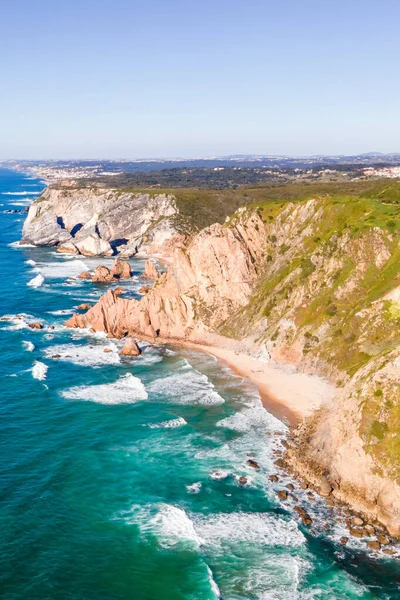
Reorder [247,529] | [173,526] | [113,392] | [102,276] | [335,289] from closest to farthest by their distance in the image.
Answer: [247,529]
[173,526]
[113,392]
[335,289]
[102,276]

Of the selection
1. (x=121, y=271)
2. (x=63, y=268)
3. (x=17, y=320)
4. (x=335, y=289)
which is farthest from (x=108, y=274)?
(x=335, y=289)

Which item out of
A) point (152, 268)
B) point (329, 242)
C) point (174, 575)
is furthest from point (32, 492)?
point (152, 268)

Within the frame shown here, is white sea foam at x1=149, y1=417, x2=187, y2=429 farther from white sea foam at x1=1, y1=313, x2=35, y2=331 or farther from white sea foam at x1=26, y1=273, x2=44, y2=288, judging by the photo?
white sea foam at x1=26, y1=273, x2=44, y2=288

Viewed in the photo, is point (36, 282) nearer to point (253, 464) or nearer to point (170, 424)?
point (170, 424)

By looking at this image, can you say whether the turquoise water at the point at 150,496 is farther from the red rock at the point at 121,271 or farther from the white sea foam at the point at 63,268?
the white sea foam at the point at 63,268

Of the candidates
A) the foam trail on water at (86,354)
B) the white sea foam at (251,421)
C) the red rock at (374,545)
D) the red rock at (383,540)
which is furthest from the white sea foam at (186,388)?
the red rock at (374,545)

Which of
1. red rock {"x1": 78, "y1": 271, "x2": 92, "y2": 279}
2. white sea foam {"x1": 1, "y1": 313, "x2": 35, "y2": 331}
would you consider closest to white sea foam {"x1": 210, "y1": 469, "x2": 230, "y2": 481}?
white sea foam {"x1": 1, "y1": 313, "x2": 35, "y2": 331}

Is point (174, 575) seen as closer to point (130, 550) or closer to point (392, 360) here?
point (130, 550)
